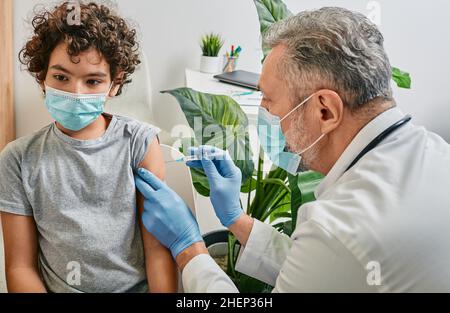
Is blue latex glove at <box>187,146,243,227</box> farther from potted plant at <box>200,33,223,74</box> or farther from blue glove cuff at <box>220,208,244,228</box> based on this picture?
potted plant at <box>200,33,223,74</box>

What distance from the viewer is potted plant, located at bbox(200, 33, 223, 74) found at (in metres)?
1.19

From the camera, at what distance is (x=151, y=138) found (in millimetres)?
1085

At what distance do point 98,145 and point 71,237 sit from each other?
0.22 m

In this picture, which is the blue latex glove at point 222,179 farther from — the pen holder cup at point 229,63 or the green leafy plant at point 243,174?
the pen holder cup at point 229,63

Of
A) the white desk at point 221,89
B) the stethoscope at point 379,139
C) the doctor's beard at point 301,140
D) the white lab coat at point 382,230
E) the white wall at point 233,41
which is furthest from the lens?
the white desk at point 221,89

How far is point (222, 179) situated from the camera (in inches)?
44.2

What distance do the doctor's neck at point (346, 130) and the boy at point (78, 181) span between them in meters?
0.44

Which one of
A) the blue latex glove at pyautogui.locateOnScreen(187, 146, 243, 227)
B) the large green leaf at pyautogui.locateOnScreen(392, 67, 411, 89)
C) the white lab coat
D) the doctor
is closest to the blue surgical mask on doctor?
the doctor

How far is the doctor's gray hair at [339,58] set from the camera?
881mm

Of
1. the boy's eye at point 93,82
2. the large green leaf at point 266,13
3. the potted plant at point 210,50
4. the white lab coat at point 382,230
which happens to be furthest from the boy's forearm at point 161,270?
the large green leaf at point 266,13

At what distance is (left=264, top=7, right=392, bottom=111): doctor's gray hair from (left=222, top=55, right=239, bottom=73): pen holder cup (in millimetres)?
302

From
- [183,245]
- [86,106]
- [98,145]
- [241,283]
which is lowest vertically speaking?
[241,283]
